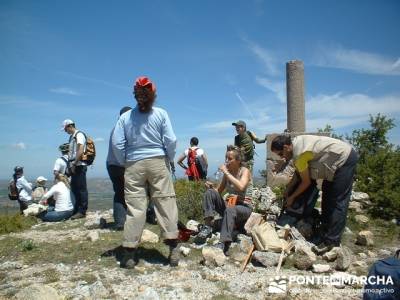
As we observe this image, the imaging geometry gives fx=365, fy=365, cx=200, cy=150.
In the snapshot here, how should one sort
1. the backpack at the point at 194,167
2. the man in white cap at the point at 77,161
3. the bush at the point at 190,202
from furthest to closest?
the backpack at the point at 194,167 → the man in white cap at the point at 77,161 → the bush at the point at 190,202

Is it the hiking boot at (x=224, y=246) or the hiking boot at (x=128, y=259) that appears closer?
the hiking boot at (x=128, y=259)

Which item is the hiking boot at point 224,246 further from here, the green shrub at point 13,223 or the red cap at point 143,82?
the green shrub at point 13,223

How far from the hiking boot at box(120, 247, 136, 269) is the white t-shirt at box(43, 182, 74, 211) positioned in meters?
3.86

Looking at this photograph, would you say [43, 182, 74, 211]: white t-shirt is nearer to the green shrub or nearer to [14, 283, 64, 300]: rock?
the green shrub

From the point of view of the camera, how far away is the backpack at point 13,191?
36.4 ft

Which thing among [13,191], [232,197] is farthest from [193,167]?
[13,191]

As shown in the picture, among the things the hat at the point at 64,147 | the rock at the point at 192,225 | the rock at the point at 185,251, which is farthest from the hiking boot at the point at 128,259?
the hat at the point at 64,147

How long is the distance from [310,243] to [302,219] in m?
0.48

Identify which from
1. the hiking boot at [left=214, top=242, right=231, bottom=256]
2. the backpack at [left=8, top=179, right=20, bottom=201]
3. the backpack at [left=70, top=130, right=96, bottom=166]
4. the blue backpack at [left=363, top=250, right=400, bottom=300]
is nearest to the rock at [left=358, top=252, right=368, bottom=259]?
the hiking boot at [left=214, top=242, right=231, bottom=256]

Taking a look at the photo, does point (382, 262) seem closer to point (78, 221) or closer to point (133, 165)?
point (133, 165)

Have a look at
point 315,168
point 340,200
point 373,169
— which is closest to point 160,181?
point 315,168

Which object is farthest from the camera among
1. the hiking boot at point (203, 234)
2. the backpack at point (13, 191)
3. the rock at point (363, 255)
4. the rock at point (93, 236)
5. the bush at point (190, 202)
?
the backpack at point (13, 191)

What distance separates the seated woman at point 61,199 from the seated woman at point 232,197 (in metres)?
3.96

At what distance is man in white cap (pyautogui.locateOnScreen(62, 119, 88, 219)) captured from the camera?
808 centimetres
